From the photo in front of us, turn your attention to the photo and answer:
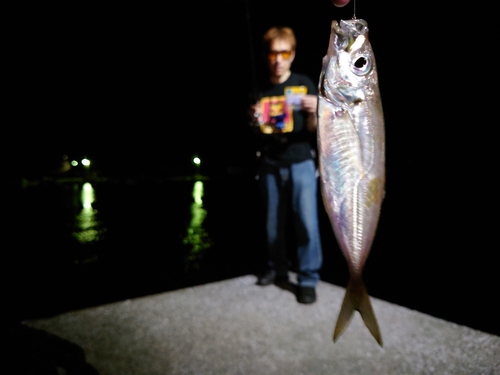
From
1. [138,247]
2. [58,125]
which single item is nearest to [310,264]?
[138,247]

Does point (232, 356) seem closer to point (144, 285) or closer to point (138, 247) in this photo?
point (144, 285)

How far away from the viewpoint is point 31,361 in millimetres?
1693

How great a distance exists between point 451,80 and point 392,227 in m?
3.69

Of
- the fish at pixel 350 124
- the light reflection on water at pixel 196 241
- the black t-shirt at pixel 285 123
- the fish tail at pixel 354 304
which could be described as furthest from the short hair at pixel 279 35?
the light reflection on water at pixel 196 241

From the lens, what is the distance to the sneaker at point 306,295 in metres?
3.10

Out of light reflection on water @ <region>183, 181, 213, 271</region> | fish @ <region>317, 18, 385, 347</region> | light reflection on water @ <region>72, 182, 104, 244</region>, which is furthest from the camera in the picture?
light reflection on water @ <region>72, 182, 104, 244</region>

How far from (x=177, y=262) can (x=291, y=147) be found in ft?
10.2

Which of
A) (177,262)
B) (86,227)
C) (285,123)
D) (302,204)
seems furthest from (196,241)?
(285,123)

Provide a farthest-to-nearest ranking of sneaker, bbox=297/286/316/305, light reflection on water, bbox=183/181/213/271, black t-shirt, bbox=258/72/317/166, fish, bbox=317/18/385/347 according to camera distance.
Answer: light reflection on water, bbox=183/181/213/271
black t-shirt, bbox=258/72/317/166
sneaker, bbox=297/286/316/305
fish, bbox=317/18/385/347

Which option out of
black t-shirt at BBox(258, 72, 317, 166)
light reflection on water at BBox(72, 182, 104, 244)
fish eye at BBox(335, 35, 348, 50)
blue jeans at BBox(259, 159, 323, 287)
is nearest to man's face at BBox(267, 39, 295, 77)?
black t-shirt at BBox(258, 72, 317, 166)

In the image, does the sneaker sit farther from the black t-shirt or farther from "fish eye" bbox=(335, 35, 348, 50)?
"fish eye" bbox=(335, 35, 348, 50)

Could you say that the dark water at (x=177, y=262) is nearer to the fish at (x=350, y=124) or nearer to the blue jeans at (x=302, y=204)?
the blue jeans at (x=302, y=204)

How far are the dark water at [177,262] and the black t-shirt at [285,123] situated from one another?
64.4 inches

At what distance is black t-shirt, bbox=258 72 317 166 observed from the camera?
320cm
